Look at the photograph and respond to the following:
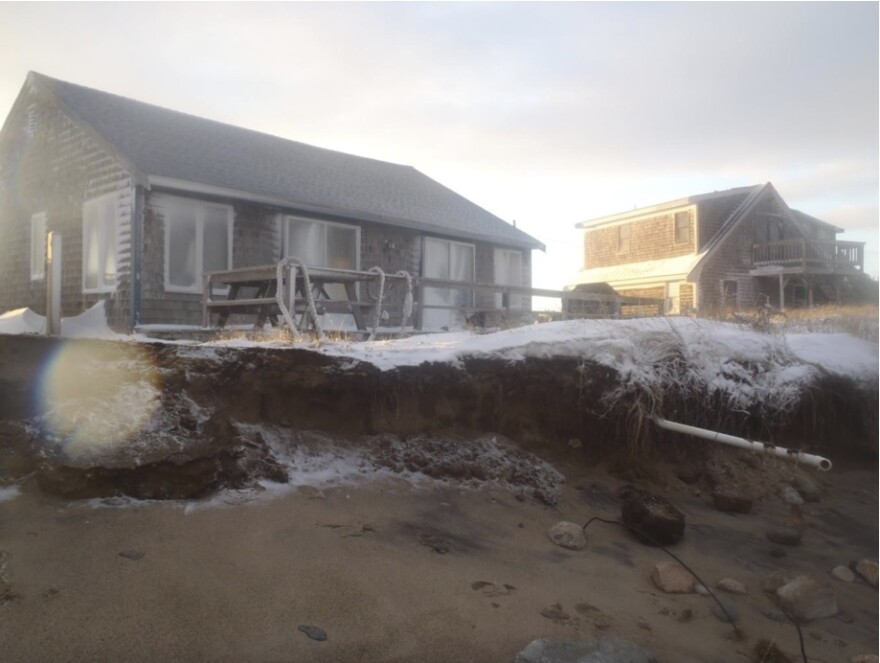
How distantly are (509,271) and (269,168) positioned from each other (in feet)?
22.1

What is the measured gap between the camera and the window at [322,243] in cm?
1354

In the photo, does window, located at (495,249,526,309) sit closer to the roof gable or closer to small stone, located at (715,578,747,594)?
the roof gable

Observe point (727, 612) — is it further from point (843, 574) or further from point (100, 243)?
point (100, 243)

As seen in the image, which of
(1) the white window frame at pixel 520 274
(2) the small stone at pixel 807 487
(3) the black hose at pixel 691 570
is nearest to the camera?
(3) the black hose at pixel 691 570

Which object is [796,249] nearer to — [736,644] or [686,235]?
[686,235]

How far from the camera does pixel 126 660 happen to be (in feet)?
10.9

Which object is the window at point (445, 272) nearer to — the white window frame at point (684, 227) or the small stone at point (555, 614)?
the small stone at point (555, 614)

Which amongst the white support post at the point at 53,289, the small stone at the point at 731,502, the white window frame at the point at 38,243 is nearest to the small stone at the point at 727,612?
the small stone at the point at 731,502

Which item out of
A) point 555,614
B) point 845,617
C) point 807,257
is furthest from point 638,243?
point 555,614

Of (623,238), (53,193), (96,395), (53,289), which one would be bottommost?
(96,395)

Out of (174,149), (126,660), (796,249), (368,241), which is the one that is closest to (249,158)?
(174,149)

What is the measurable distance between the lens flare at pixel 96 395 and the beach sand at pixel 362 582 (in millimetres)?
491

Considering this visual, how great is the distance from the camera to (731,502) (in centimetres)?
664

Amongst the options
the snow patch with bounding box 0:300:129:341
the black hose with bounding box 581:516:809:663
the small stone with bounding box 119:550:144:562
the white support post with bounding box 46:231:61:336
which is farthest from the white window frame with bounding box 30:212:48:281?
the black hose with bounding box 581:516:809:663
